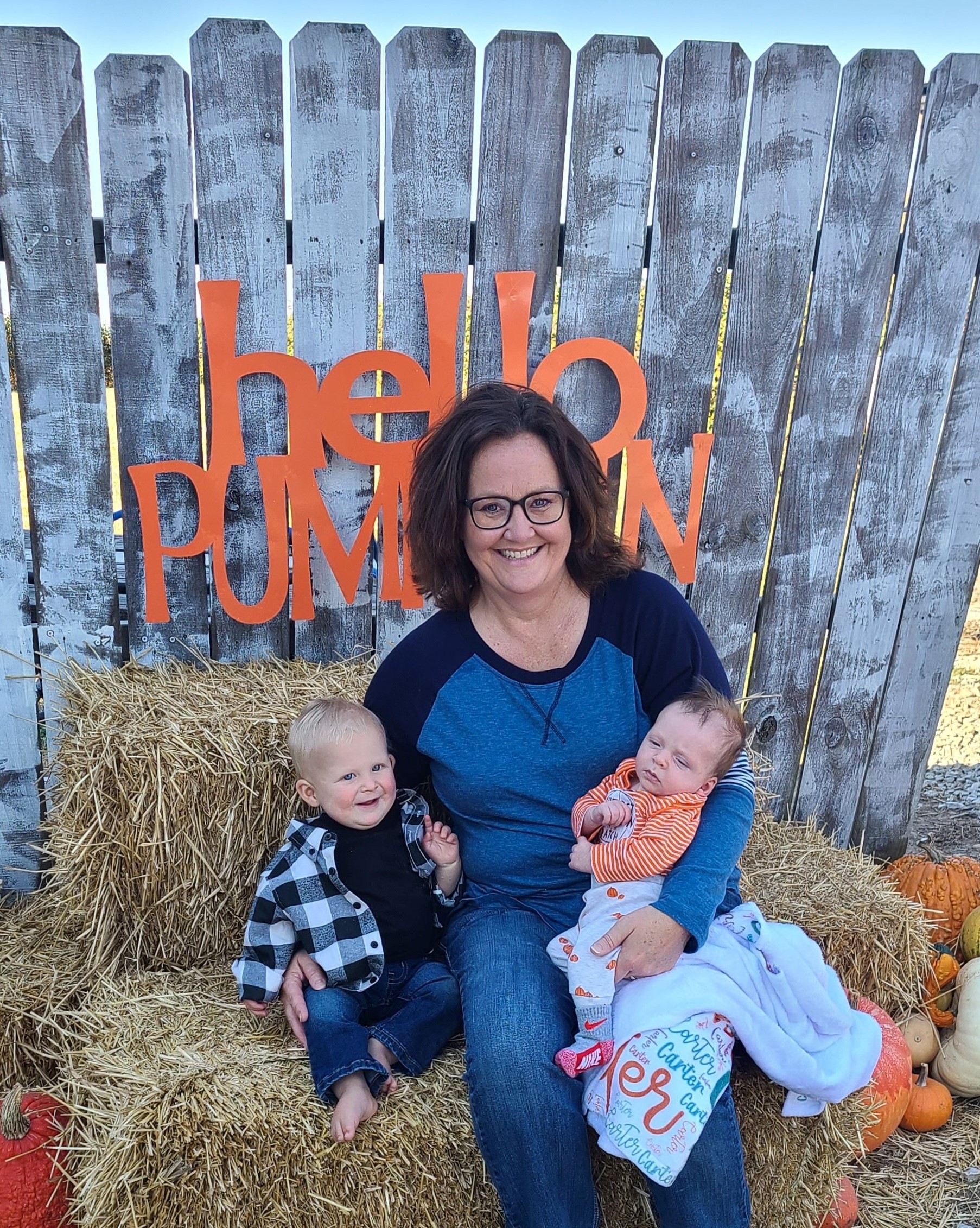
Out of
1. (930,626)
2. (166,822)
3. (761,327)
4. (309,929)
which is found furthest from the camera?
(930,626)

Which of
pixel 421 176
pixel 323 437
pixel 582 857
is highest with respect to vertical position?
pixel 421 176

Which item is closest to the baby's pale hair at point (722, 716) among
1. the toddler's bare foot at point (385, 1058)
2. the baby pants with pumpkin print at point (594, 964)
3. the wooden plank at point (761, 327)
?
the baby pants with pumpkin print at point (594, 964)

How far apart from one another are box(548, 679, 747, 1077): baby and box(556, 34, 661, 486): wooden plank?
118 centimetres

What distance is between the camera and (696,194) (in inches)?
121

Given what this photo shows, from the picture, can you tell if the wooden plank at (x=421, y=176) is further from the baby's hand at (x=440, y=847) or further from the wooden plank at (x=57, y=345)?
the baby's hand at (x=440, y=847)

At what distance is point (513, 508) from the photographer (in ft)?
7.57

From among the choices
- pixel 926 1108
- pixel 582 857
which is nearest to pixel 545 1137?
pixel 582 857

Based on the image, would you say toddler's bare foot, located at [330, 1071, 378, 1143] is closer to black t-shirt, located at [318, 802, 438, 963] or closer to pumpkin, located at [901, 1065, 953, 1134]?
black t-shirt, located at [318, 802, 438, 963]

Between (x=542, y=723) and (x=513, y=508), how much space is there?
1.76ft

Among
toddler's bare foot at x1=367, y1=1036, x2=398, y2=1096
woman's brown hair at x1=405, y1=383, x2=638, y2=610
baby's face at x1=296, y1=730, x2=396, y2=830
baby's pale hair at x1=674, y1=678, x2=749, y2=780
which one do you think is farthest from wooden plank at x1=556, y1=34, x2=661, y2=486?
toddler's bare foot at x1=367, y1=1036, x2=398, y2=1096

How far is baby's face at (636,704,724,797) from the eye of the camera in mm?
2221

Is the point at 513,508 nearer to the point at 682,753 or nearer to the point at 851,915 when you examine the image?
the point at 682,753

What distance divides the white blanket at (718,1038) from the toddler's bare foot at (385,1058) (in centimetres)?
43

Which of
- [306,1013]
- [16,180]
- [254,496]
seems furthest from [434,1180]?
[16,180]
